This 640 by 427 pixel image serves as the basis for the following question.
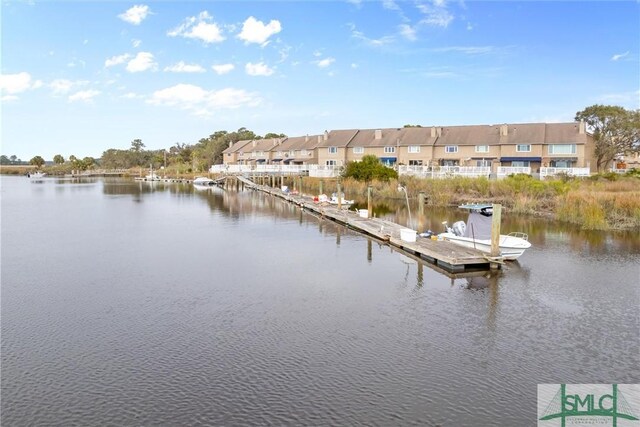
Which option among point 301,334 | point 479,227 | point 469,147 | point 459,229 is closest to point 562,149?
point 469,147

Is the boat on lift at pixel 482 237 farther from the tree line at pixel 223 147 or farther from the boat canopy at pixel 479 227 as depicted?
the tree line at pixel 223 147

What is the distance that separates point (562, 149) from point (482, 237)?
4274 centimetres

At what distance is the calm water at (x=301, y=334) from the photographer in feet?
33.3

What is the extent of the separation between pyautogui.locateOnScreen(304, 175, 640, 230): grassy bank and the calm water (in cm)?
754

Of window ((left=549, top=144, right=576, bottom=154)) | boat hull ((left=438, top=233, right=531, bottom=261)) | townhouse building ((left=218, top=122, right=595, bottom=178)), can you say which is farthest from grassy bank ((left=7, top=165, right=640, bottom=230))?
boat hull ((left=438, top=233, right=531, bottom=261))

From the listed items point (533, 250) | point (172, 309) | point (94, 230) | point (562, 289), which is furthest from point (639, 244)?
point (94, 230)

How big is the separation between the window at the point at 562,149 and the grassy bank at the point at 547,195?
38.0ft

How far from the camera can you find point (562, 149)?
194ft

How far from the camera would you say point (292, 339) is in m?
13.4

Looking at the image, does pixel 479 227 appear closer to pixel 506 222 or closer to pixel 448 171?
pixel 506 222

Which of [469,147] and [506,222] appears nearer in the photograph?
[506,222]

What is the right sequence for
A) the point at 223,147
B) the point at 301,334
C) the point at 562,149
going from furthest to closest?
the point at 223,147 → the point at 562,149 → the point at 301,334

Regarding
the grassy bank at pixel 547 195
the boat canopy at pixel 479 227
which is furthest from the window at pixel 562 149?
the boat canopy at pixel 479 227

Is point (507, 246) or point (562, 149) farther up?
point (562, 149)
